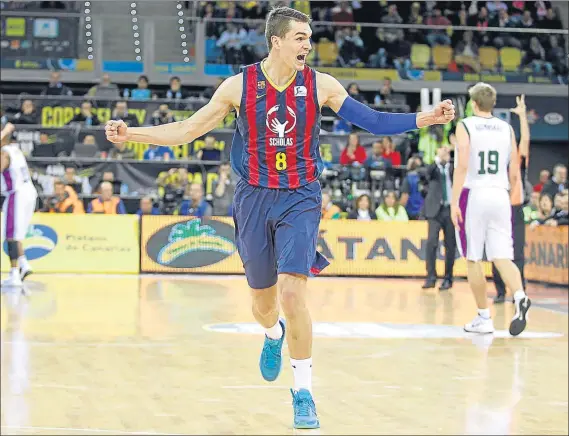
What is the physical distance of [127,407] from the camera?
10.2 metres

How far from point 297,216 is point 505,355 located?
8.38 m

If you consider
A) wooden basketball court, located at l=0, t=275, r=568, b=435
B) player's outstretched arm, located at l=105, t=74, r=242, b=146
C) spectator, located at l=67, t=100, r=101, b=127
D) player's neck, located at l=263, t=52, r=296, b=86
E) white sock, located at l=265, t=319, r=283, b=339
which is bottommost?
wooden basketball court, located at l=0, t=275, r=568, b=435

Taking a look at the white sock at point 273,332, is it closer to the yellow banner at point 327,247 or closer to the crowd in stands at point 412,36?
the yellow banner at point 327,247

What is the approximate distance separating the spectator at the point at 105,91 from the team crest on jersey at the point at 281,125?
71.4 ft

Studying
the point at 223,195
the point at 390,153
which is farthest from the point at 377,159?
the point at 223,195

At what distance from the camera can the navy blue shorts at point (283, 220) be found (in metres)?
4.84

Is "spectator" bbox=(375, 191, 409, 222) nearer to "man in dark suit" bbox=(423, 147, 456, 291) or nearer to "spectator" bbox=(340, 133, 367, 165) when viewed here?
"spectator" bbox=(340, 133, 367, 165)

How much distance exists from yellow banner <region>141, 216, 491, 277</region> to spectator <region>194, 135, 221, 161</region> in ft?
8.67

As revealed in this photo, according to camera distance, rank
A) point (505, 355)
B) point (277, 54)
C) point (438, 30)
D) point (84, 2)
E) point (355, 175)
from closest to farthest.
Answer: point (277, 54) → point (505, 355) → point (355, 175) → point (84, 2) → point (438, 30)

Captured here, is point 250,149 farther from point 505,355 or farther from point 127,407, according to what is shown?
point 505,355

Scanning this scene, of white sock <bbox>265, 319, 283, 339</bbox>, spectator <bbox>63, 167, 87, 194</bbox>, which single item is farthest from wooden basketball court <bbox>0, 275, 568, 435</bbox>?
spectator <bbox>63, 167, 87, 194</bbox>

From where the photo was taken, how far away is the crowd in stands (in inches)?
1131

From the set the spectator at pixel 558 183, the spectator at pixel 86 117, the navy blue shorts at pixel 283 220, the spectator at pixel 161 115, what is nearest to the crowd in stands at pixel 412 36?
the spectator at pixel 161 115

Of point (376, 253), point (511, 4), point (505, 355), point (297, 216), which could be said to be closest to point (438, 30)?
point (511, 4)
